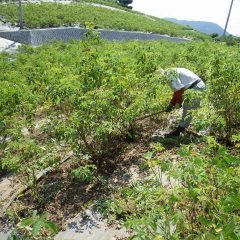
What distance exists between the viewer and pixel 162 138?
6.75m

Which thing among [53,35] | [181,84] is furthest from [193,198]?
[53,35]

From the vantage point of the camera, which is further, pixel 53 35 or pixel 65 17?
pixel 65 17

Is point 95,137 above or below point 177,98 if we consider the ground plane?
below

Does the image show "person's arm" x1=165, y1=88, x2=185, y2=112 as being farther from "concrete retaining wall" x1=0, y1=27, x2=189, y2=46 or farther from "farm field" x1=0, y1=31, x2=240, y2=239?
"concrete retaining wall" x1=0, y1=27, x2=189, y2=46

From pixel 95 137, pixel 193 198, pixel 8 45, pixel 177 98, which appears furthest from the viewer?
pixel 8 45

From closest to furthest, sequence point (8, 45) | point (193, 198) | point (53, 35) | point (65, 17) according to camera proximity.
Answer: point (193, 198) → point (8, 45) → point (53, 35) → point (65, 17)

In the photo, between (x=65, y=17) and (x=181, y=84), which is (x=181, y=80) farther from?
(x=65, y=17)

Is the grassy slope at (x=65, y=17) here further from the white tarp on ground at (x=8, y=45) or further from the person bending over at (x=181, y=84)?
the person bending over at (x=181, y=84)

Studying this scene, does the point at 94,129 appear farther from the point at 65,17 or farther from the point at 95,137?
the point at 65,17

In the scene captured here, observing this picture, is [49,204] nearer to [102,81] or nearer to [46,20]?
[102,81]

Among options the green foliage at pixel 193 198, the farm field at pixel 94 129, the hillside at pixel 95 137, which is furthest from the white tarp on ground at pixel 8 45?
the green foliage at pixel 193 198

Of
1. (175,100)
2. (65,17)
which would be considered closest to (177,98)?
(175,100)

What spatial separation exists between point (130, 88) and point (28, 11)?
25.2 m

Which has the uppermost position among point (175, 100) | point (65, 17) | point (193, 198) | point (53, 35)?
point (193, 198)
